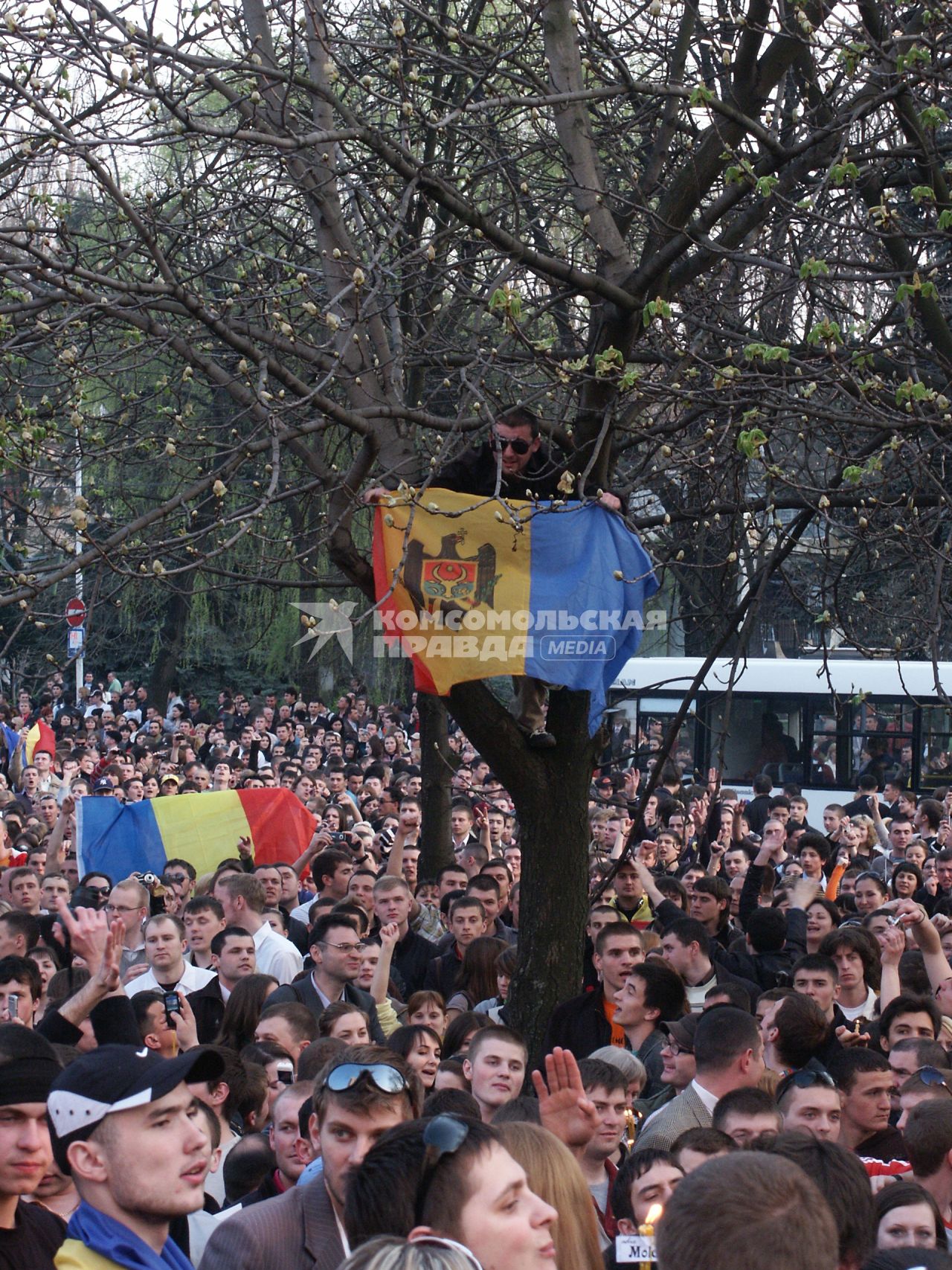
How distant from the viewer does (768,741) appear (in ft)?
72.0

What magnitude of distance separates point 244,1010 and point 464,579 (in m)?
2.39

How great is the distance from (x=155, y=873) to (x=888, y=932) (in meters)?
7.57

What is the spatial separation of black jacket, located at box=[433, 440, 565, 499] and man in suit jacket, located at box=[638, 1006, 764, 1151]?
2.81 m

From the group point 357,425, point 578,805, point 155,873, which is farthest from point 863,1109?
point 155,873

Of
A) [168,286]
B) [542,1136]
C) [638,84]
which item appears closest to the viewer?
[542,1136]

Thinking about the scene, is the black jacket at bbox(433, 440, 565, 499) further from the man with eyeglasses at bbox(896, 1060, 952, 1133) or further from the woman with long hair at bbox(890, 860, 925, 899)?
the woman with long hair at bbox(890, 860, 925, 899)

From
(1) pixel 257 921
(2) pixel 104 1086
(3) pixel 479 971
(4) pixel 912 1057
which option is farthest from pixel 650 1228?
(1) pixel 257 921

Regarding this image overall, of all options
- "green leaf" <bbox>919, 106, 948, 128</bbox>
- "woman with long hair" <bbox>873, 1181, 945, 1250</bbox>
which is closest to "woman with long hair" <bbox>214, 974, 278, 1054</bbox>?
"woman with long hair" <bbox>873, 1181, 945, 1250</bbox>

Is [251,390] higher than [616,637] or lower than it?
higher

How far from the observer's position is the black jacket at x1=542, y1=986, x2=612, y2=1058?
7.69 m

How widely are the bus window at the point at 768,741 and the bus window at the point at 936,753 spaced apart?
1.62 metres

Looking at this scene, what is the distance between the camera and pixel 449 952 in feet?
32.2

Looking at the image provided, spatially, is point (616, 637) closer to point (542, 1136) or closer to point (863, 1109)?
point (863, 1109)

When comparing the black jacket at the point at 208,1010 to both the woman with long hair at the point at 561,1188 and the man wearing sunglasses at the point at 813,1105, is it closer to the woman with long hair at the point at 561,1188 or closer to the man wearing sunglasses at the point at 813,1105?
the man wearing sunglasses at the point at 813,1105
